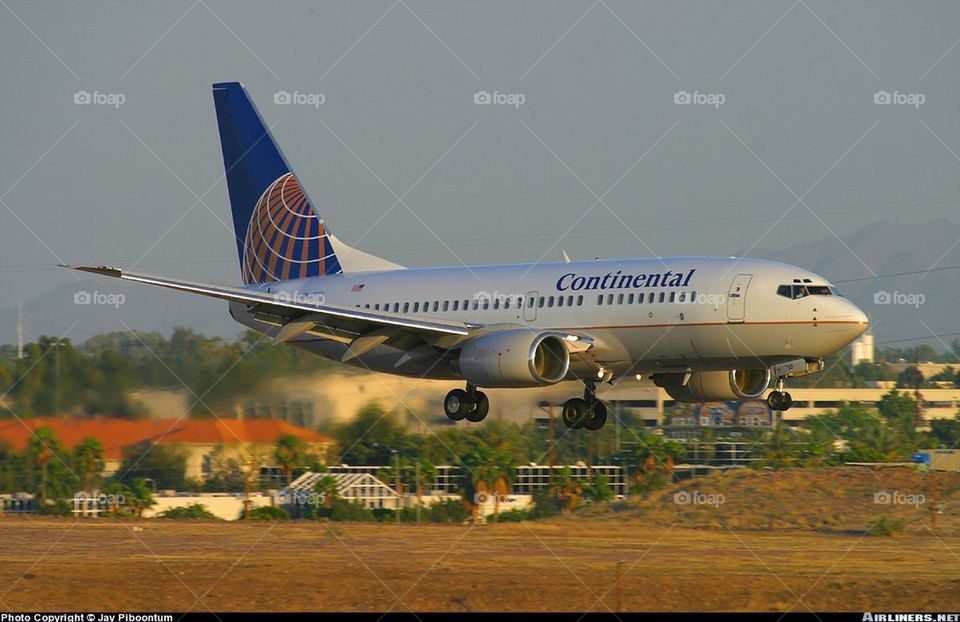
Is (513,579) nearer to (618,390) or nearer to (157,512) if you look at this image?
(157,512)

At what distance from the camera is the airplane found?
36.8 m

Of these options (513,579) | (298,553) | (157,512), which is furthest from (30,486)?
(513,579)

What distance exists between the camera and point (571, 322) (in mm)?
39031

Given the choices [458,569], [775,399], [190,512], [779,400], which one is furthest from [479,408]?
[190,512]

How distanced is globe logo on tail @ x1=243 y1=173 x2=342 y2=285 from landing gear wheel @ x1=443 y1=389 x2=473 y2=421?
6641 mm

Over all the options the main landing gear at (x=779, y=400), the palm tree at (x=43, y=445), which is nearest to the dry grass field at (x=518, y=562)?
the palm tree at (x=43, y=445)

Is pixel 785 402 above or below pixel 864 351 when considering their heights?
below

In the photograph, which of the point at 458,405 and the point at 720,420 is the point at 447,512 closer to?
the point at 458,405

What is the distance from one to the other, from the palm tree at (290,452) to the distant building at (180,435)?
13cm

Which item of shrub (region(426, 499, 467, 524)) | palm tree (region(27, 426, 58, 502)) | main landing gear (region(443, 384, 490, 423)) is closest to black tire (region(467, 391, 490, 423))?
main landing gear (region(443, 384, 490, 423))

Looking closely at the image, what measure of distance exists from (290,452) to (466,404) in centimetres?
513

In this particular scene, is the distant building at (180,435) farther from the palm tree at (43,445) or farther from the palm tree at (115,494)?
the palm tree at (115,494)

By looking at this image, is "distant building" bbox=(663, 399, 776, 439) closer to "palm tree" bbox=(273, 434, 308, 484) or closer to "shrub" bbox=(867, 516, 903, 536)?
"shrub" bbox=(867, 516, 903, 536)

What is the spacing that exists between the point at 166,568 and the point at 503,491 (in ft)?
47.7
